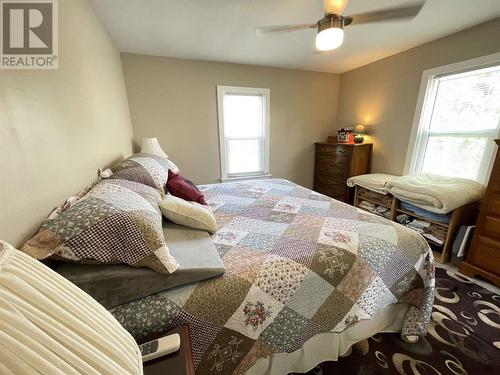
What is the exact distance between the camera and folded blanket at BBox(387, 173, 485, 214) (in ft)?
6.67

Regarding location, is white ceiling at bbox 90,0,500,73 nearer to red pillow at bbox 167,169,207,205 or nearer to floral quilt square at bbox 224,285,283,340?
red pillow at bbox 167,169,207,205

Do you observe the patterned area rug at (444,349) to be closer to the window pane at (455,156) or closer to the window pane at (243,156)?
the window pane at (455,156)

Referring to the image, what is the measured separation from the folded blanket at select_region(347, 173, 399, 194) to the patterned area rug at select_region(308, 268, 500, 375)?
1.43 meters

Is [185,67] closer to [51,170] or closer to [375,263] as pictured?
[51,170]

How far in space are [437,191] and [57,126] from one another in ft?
10.1

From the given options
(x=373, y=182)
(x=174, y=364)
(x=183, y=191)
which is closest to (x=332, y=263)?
(x=174, y=364)

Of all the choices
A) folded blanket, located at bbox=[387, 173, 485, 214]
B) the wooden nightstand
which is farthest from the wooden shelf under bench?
the wooden nightstand

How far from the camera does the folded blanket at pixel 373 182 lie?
277 cm

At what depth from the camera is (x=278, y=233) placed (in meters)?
1.35

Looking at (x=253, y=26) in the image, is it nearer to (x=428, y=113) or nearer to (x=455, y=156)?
(x=428, y=113)

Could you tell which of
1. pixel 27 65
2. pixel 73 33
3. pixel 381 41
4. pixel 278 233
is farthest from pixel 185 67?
pixel 278 233

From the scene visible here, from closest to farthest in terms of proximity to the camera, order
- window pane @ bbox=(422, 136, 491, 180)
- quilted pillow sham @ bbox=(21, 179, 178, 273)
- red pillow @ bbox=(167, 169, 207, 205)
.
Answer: quilted pillow sham @ bbox=(21, 179, 178, 273) < red pillow @ bbox=(167, 169, 207, 205) < window pane @ bbox=(422, 136, 491, 180)

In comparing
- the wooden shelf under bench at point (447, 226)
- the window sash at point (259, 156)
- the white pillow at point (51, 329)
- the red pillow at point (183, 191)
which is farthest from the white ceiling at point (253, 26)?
the white pillow at point (51, 329)

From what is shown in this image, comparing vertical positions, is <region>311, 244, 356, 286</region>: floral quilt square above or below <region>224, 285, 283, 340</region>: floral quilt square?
above
